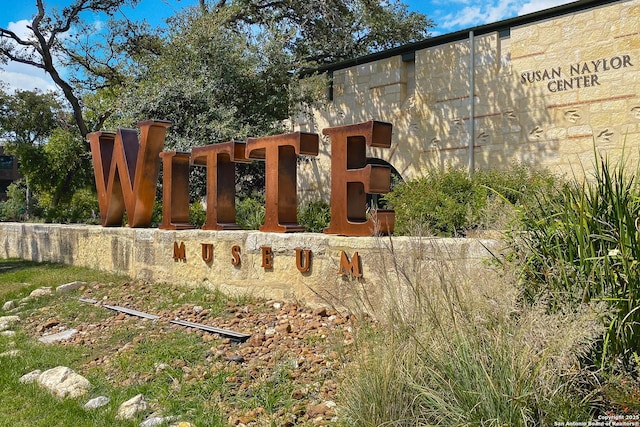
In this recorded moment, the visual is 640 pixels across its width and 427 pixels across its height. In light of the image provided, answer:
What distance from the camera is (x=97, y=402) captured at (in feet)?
13.9

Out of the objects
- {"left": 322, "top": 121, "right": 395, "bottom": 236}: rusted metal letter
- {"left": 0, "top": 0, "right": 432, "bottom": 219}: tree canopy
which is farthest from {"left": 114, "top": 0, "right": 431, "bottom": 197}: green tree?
{"left": 322, "top": 121, "right": 395, "bottom": 236}: rusted metal letter

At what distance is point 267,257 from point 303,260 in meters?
0.61

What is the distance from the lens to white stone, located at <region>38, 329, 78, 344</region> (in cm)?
608

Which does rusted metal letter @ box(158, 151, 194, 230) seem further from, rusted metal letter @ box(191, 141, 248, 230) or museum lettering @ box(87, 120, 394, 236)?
rusted metal letter @ box(191, 141, 248, 230)

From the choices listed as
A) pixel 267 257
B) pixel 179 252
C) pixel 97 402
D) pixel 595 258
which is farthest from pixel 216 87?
pixel 595 258

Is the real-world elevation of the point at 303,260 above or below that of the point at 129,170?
below

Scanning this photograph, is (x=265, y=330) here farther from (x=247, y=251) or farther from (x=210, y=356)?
(x=247, y=251)

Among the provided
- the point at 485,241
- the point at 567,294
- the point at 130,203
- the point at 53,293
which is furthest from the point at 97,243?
the point at 567,294

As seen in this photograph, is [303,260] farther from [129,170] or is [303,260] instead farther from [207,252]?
[129,170]

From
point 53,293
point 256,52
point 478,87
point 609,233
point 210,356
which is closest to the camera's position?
point 609,233

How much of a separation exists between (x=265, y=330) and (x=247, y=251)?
1668 millimetres

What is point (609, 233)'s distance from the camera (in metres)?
3.45

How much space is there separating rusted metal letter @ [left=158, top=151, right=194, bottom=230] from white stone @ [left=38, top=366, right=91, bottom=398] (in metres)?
3.84

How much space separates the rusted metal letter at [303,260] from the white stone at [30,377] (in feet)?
8.81
